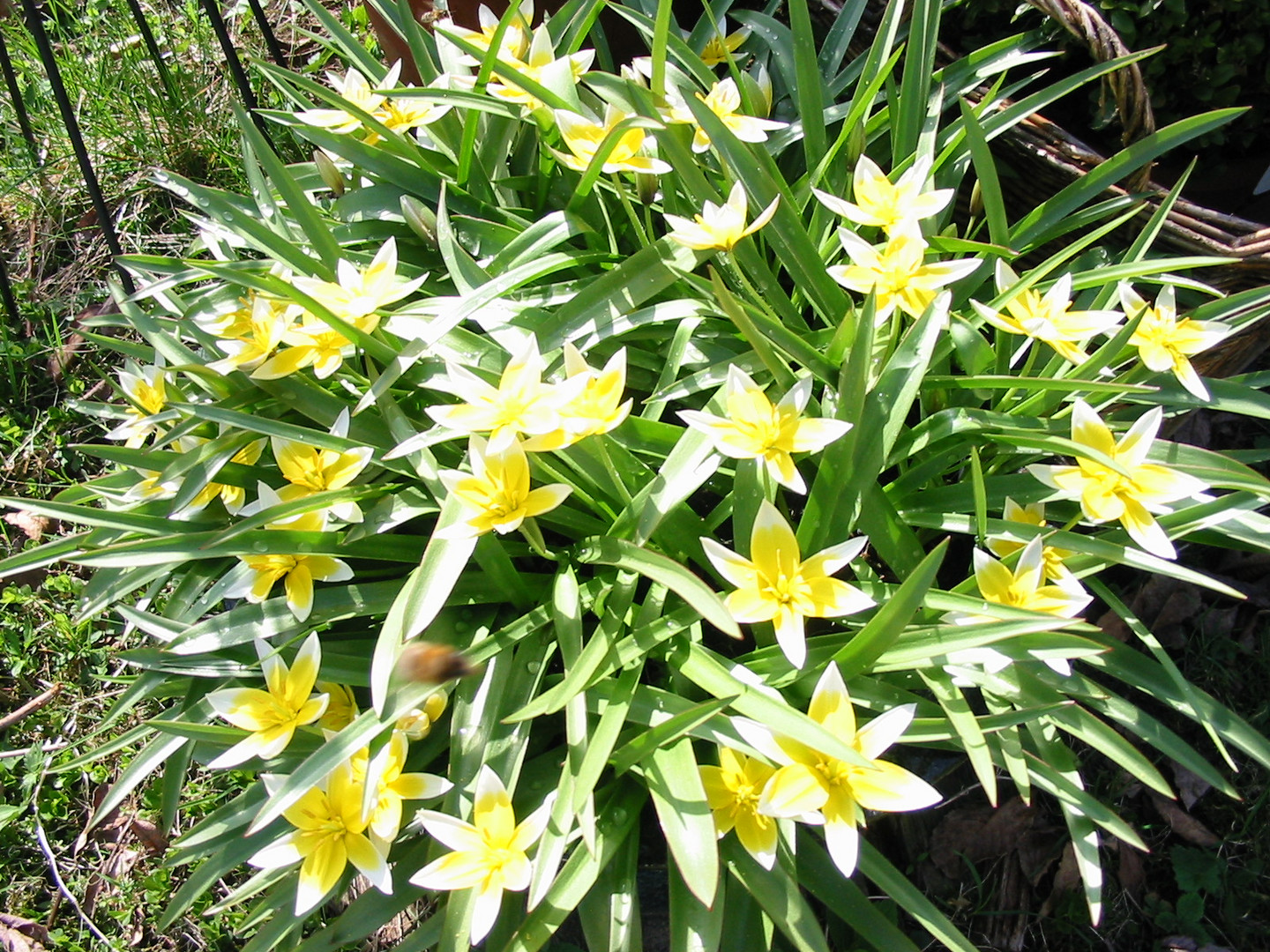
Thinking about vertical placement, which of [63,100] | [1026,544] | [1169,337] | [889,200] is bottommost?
[1026,544]

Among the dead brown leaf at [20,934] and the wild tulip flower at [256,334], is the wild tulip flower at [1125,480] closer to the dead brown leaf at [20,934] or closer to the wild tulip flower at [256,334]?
the wild tulip flower at [256,334]

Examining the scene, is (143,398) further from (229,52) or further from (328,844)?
(229,52)

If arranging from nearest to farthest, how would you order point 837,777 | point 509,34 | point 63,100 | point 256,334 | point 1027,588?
point 837,777 → point 1027,588 → point 256,334 → point 509,34 → point 63,100

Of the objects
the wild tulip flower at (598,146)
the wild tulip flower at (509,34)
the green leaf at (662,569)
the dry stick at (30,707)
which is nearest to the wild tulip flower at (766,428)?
the green leaf at (662,569)

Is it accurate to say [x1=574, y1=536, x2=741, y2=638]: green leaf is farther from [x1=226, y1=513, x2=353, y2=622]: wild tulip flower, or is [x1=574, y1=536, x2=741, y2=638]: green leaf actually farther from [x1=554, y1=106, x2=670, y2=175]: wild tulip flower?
[x1=554, y1=106, x2=670, y2=175]: wild tulip flower

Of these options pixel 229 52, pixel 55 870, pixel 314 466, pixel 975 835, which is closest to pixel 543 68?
Answer: pixel 314 466

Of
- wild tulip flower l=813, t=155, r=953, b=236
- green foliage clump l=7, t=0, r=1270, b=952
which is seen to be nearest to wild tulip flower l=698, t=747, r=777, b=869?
green foliage clump l=7, t=0, r=1270, b=952
